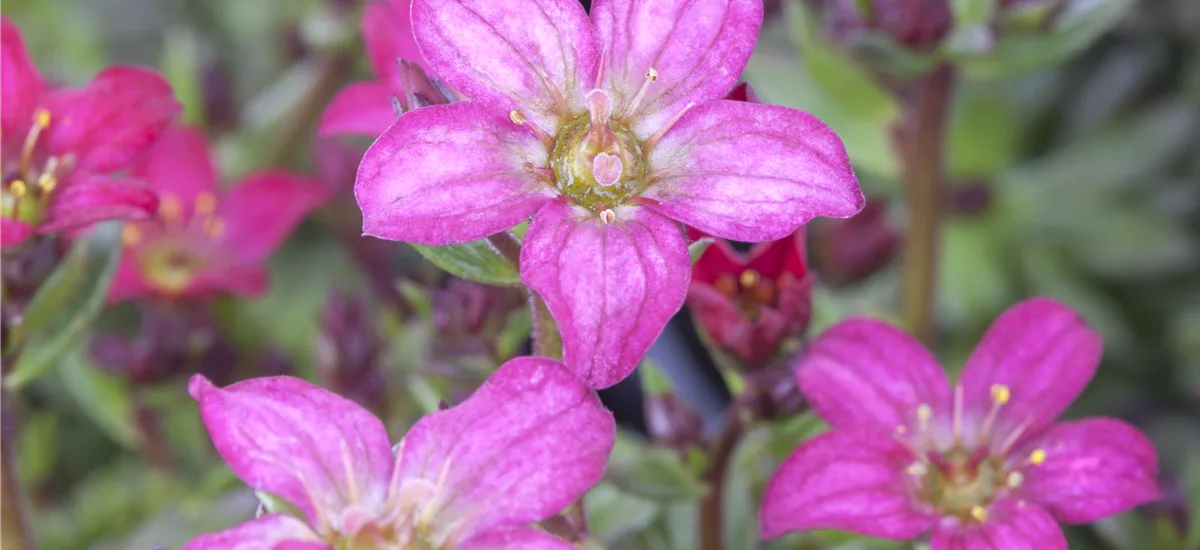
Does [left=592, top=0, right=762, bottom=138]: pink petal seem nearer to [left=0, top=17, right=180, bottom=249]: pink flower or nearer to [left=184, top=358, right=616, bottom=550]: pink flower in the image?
[left=184, top=358, right=616, bottom=550]: pink flower

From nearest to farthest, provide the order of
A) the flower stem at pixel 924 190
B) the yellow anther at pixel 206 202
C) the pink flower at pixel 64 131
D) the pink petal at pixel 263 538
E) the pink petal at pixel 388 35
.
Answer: the pink petal at pixel 263 538, the pink flower at pixel 64 131, the pink petal at pixel 388 35, the flower stem at pixel 924 190, the yellow anther at pixel 206 202

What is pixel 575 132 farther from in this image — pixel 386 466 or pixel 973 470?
pixel 973 470

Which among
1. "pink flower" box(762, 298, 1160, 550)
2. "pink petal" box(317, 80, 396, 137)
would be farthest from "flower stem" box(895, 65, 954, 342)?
"pink petal" box(317, 80, 396, 137)

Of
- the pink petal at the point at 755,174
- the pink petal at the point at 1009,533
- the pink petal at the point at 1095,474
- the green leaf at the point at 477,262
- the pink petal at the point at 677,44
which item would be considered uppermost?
the pink petal at the point at 677,44

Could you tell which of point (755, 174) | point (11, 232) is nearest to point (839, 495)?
point (755, 174)

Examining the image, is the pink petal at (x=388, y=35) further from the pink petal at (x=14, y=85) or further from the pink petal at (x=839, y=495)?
the pink petal at (x=839, y=495)

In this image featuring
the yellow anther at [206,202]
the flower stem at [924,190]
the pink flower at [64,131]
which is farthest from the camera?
the yellow anther at [206,202]

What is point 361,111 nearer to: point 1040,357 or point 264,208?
point 264,208

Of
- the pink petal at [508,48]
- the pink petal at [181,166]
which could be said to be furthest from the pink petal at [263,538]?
the pink petal at [181,166]
